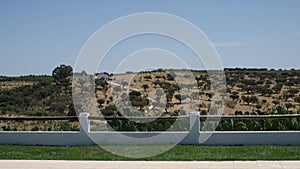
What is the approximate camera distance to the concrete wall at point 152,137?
435 inches

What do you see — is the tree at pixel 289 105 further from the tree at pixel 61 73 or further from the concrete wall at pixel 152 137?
the concrete wall at pixel 152 137

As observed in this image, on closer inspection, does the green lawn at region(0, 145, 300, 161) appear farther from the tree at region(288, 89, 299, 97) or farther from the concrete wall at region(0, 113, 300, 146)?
the tree at region(288, 89, 299, 97)

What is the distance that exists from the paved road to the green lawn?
493 millimetres

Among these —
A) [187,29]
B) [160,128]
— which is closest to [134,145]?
[160,128]

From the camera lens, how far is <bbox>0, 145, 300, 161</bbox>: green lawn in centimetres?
961

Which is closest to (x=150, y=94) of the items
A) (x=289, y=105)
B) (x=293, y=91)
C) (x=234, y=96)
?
(x=289, y=105)

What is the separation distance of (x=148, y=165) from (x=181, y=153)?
4.93ft

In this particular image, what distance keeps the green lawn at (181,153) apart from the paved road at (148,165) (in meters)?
0.49

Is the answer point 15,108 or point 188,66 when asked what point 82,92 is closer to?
point 188,66

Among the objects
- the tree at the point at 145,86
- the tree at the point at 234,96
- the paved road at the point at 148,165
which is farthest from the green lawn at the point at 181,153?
the tree at the point at 234,96

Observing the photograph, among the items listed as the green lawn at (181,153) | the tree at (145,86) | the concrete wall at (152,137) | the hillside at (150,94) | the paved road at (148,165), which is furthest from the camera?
the tree at (145,86)

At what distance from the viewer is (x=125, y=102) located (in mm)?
12977

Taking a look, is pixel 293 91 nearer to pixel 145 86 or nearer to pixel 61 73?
pixel 61 73

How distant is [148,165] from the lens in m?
8.89
